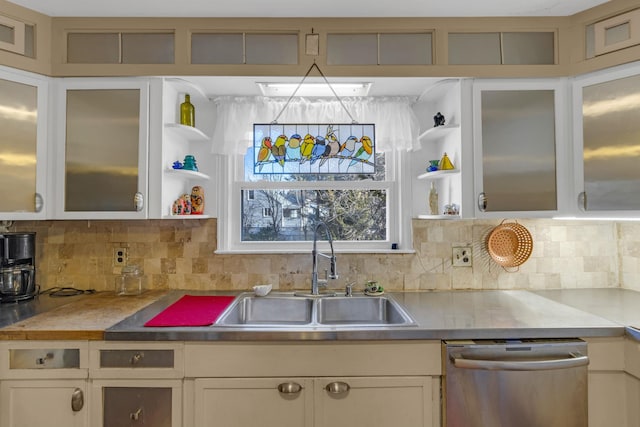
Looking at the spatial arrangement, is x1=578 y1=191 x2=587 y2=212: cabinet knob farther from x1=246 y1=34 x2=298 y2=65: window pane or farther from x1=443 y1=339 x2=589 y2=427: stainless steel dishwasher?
x1=246 y1=34 x2=298 y2=65: window pane

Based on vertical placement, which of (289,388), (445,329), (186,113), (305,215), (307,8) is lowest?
(289,388)

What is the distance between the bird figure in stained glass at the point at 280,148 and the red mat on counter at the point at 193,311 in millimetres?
885

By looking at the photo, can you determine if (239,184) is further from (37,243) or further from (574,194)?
(574,194)

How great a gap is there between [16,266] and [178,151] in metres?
1.00

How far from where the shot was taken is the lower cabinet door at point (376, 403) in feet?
4.18

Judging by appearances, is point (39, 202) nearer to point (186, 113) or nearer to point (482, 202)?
point (186, 113)

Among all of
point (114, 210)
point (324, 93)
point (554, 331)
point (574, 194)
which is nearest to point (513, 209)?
point (574, 194)

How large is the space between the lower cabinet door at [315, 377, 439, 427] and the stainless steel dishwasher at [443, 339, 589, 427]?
0.09m

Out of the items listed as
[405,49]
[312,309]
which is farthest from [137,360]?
[405,49]

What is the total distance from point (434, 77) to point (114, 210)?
178cm

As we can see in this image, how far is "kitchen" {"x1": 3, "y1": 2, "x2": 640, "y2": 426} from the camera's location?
6.36 feet

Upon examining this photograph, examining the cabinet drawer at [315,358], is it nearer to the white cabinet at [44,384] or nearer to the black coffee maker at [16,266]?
the white cabinet at [44,384]

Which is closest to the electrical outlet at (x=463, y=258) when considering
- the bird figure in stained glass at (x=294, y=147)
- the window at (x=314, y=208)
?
the window at (x=314, y=208)

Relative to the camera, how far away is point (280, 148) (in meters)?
2.03
